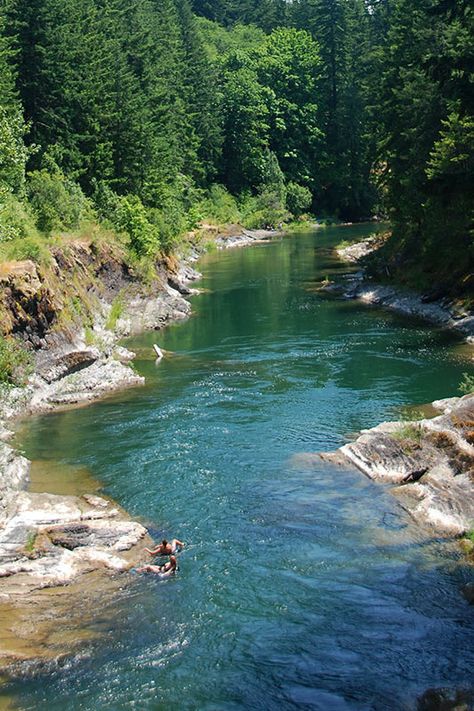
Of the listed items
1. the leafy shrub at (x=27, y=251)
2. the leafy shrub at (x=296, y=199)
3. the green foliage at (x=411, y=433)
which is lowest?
the green foliage at (x=411, y=433)

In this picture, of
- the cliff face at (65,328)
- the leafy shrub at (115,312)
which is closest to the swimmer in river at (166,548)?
the cliff face at (65,328)

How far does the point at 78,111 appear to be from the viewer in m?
53.9

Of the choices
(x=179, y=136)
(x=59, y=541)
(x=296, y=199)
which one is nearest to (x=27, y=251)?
(x=59, y=541)

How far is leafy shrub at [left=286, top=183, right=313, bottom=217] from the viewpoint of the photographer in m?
109

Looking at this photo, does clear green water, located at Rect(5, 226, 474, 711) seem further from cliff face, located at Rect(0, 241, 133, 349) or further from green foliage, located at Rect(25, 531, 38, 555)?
cliff face, located at Rect(0, 241, 133, 349)

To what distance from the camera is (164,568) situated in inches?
683

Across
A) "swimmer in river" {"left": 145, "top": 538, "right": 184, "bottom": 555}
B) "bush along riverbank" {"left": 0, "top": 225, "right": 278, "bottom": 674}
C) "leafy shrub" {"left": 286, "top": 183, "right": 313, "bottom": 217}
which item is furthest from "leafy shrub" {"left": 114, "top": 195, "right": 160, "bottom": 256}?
"leafy shrub" {"left": 286, "top": 183, "right": 313, "bottom": 217}

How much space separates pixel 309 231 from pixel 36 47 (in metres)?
55.7

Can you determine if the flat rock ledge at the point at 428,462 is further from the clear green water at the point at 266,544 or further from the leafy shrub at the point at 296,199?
the leafy shrub at the point at 296,199

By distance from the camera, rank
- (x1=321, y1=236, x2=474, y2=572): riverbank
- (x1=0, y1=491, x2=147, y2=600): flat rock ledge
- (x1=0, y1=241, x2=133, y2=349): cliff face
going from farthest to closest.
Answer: (x1=0, y1=241, x2=133, y2=349): cliff face, (x1=321, y1=236, x2=474, y2=572): riverbank, (x1=0, y1=491, x2=147, y2=600): flat rock ledge

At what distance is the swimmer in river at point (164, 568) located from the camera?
1728 centimetres

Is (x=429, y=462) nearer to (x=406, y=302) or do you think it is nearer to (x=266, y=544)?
(x=266, y=544)

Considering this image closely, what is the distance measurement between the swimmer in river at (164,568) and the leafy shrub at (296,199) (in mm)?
94811

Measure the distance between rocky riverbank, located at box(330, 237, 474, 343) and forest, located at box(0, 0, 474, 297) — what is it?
47.5 inches
